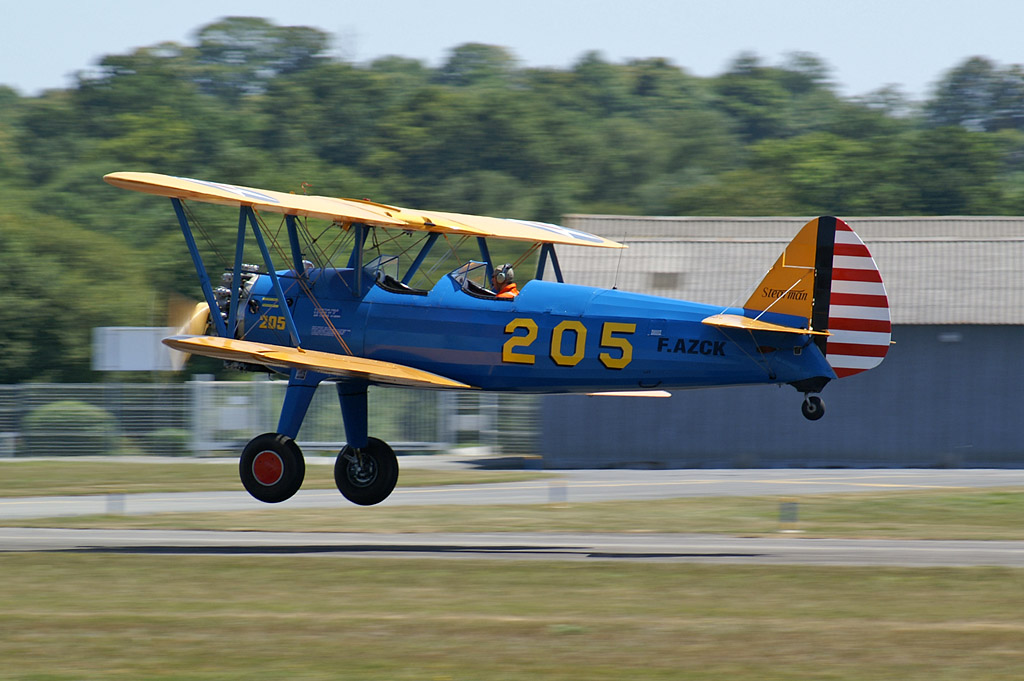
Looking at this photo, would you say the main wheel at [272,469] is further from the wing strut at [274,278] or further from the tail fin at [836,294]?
the tail fin at [836,294]

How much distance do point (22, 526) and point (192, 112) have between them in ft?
239

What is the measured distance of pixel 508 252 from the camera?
57.3m

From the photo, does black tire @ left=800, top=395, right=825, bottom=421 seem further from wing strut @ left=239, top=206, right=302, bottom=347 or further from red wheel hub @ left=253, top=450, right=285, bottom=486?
red wheel hub @ left=253, top=450, right=285, bottom=486

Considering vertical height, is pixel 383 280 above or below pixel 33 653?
above

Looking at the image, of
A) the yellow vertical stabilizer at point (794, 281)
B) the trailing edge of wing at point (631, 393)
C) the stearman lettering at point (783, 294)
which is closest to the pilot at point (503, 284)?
the trailing edge of wing at point (631, 393)

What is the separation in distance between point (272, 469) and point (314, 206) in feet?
12.5

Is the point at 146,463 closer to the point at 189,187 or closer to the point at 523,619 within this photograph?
the point at 189,187

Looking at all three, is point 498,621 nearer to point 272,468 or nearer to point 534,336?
point 534,336

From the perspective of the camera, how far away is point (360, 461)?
20.3 metres

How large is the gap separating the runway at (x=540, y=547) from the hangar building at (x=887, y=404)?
45.8ft

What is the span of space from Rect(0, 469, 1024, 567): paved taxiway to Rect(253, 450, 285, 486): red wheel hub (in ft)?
5.21

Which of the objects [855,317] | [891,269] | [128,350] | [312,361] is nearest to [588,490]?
[312,361]

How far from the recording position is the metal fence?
131 ft

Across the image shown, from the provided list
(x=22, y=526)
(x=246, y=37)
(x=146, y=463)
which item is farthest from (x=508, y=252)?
(x=246, y=37)
